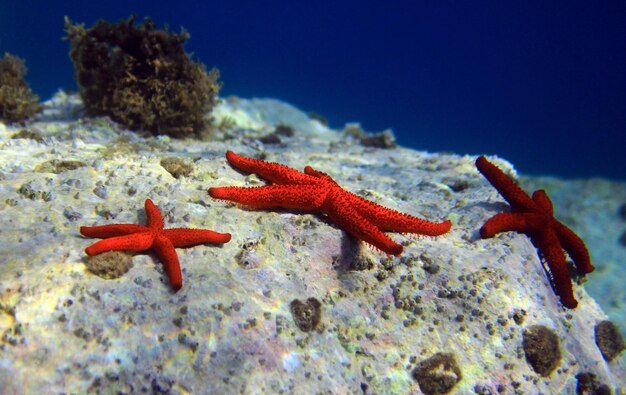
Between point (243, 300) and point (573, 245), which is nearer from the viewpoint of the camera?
point (243, 300)

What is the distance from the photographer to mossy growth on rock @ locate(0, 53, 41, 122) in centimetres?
713

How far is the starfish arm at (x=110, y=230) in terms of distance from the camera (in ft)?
11.9

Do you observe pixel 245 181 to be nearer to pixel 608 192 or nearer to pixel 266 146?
pixel 266 146

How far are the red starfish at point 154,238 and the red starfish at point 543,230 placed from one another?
3.67 m

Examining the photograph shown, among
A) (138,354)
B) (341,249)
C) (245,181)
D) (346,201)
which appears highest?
(245,181)

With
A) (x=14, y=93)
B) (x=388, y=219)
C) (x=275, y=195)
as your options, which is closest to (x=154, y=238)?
(x=275, y=195)

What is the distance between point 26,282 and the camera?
10.7 ft

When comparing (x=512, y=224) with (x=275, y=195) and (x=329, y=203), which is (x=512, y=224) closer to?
(x=329, y=203)

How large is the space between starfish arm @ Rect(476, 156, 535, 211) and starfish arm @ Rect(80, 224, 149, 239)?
15.4 feet

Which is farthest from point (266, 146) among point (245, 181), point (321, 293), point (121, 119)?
point (321, 293)

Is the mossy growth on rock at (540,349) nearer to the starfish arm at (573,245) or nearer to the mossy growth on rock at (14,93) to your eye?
the starfish arm at (573,245)

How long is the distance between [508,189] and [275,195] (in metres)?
3.50

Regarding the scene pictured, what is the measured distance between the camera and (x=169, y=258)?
11.6 ft

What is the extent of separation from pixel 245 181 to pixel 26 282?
8.97ft
